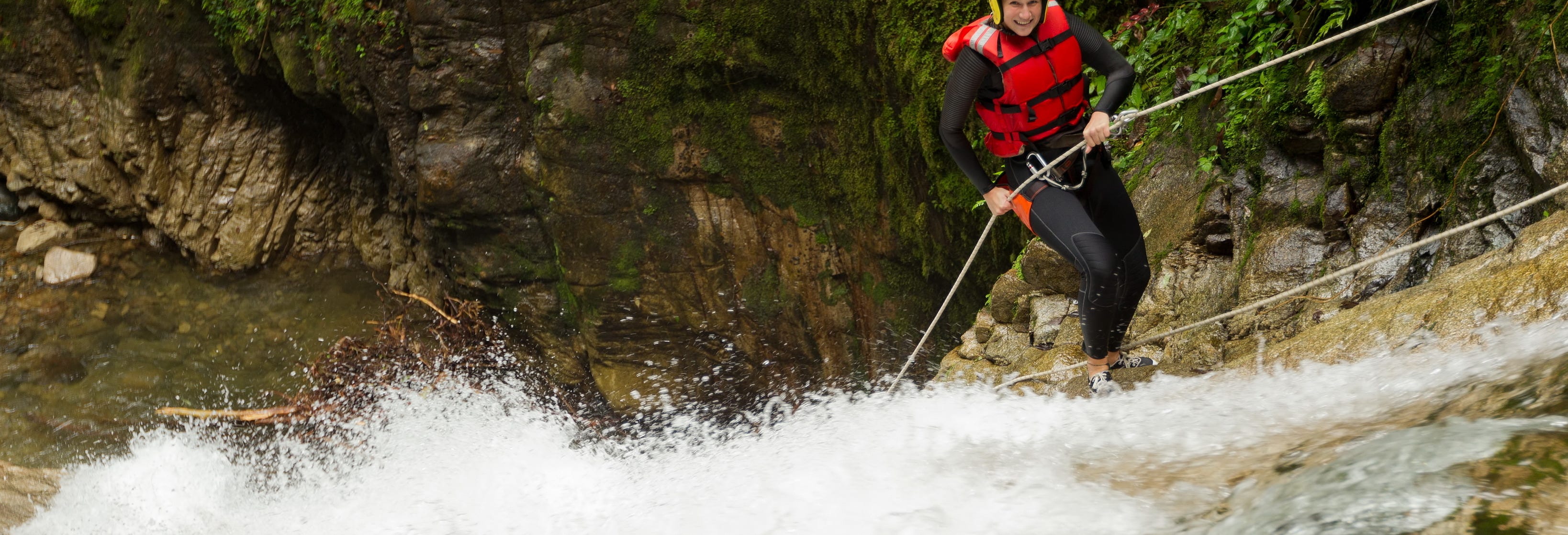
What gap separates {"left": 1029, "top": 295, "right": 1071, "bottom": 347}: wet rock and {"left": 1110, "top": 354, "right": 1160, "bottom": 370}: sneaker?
69 centimetres

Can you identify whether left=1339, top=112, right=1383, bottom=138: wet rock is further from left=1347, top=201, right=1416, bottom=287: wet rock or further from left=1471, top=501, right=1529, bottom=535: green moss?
left=1471, top=501, right=1529, bottom=535: green moss

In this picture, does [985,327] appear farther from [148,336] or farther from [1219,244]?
[148,336]

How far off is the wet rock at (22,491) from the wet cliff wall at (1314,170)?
644cm

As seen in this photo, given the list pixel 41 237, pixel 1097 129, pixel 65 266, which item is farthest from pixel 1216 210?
pixel 41 237

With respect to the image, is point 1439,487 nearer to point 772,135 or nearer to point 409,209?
point 772,135

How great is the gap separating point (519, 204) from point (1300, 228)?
618 cm

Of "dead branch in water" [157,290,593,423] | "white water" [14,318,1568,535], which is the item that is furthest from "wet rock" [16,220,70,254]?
"white water" [14,318,1568,535]

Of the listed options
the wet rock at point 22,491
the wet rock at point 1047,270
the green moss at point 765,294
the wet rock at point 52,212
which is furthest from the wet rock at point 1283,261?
the wet rock at point 52,212

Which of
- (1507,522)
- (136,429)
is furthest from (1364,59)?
(136,429)

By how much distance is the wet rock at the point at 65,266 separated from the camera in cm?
984

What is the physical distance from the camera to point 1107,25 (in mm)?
4969

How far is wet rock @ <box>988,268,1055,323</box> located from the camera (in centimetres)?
463

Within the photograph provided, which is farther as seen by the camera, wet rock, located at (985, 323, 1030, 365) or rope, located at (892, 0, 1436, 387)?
wet rock, located at (985, 323, 1030, 365)

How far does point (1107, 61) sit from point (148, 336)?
10395 mm
